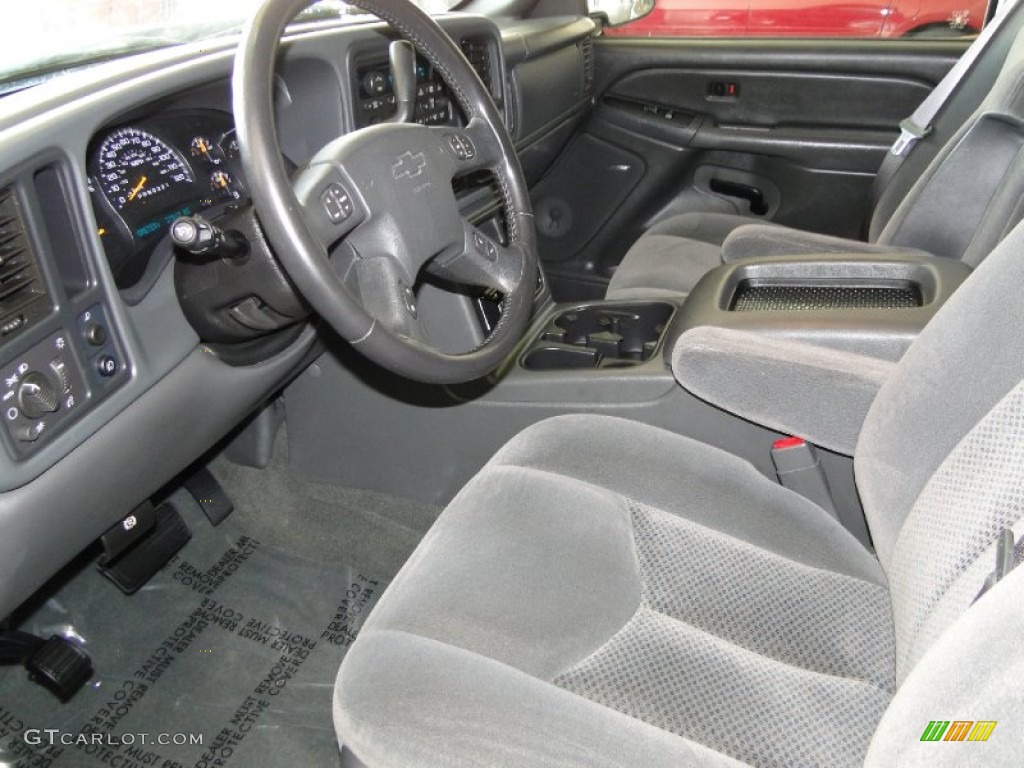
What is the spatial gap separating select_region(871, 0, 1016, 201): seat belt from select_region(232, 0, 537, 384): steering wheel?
41.3 inches

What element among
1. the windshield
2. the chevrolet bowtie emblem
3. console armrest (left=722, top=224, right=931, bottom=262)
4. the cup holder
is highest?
the windshield

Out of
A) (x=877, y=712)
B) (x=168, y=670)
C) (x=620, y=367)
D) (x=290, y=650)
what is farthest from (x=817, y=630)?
(x=168, y=670)

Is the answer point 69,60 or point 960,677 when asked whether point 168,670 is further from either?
point 960,677

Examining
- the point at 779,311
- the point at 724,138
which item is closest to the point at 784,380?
the point at 779,311

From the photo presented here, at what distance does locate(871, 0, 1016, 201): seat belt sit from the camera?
1.86 metres

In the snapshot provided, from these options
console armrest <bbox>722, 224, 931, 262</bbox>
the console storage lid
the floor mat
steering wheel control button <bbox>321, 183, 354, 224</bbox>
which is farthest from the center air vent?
the floor mat

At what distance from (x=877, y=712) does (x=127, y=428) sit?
3.02ft

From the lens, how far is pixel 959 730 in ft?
1.93

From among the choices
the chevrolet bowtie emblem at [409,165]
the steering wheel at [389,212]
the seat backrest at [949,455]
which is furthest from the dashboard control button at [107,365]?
the seat backrest at [949,455]

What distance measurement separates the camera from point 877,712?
95 cm

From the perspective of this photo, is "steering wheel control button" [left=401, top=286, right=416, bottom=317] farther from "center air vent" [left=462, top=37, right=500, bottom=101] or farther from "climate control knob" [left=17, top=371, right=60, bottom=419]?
"center air vent" [left=462, top=37, right=500, bottom=101]

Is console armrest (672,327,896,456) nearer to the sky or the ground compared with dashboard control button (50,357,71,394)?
nearer to the ground

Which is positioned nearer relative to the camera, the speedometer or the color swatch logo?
the color swatch logo

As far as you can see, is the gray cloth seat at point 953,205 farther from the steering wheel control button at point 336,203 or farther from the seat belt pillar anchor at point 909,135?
the steering wheel control button at point 336,203
